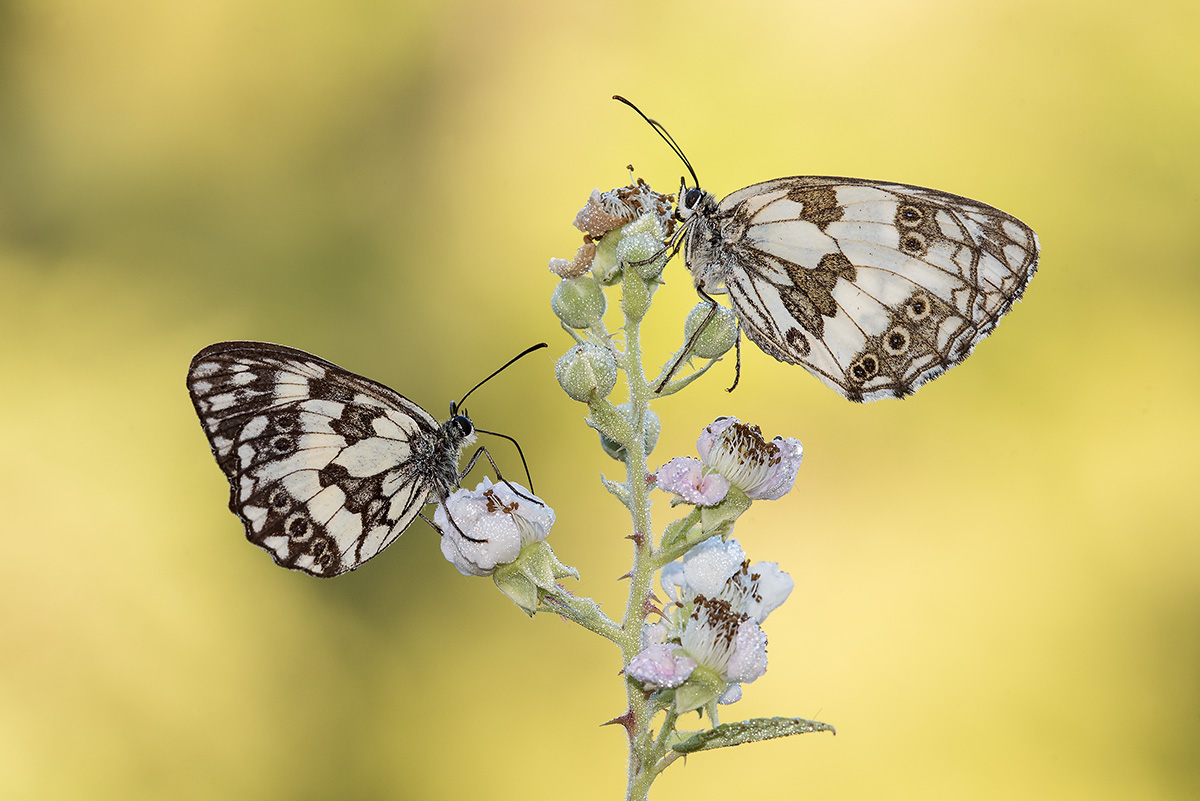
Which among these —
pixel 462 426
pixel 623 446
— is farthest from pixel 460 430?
pixel 623 446

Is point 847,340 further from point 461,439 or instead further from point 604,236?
point 461,439

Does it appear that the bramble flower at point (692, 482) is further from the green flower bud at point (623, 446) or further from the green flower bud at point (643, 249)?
the green flower bud at point (643, 249)

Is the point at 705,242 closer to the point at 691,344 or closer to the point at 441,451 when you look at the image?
the point at 691,344

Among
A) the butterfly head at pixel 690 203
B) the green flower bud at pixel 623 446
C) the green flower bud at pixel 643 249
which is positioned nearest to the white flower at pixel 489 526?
the green flower bud at pixel 623 446

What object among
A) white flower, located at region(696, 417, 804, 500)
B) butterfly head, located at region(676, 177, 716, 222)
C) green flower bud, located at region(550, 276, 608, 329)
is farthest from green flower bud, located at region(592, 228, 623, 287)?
white flower, located at region(696, 417, 804, 500)

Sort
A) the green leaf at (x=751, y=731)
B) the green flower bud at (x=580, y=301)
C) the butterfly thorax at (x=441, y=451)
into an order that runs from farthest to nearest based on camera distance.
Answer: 1. the butterfly thorax at (x=441, y=451)
2. the green flower bud at (x=580, y=301)
3. the green leaf at (x=751, y=731)

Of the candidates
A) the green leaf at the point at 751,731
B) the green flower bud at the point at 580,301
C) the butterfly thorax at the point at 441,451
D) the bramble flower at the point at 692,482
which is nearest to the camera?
the green leaf at the point at 751,731
